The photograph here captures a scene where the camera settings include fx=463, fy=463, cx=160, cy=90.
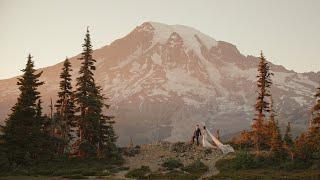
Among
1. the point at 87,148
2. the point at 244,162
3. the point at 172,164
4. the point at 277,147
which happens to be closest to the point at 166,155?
the point at 172,164

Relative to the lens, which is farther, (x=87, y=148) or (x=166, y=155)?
(x=166, y=155)

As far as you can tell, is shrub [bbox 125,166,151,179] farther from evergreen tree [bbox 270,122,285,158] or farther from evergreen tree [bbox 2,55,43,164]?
evergreen tree [bbox 270,122,285,158]

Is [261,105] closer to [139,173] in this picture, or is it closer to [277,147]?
[277,147]

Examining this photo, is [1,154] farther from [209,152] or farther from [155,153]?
[209,152]

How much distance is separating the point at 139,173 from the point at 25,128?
1259 cm

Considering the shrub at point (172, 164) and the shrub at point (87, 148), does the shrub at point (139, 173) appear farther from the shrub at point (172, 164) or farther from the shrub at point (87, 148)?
the shrub at point (87, 148)

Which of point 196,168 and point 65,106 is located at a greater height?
point 65,106

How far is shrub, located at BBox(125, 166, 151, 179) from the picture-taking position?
129ft

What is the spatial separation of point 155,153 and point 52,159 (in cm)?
1208

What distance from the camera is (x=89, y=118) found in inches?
1983

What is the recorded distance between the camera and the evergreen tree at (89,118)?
50.3 m

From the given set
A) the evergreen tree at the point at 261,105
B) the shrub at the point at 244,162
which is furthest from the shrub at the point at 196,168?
the evergreen tree at the point at 261,105

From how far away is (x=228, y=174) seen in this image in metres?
39.1

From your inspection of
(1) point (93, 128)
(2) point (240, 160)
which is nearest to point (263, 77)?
(2) point (240, 160)
